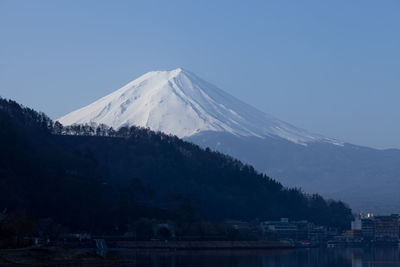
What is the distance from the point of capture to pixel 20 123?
→ 9544 centimetres

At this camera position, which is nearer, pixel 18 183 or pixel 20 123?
pixel 18 183

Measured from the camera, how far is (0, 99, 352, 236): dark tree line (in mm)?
78188

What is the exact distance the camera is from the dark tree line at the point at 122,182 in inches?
3078

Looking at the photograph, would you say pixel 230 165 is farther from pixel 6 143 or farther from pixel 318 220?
pixel 6 143

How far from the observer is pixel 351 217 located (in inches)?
5379

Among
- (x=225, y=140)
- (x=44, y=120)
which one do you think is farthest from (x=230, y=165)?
(x=225, y=140)

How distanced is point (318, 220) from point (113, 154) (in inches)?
1188

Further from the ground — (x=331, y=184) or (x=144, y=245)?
(x=331, y=184)

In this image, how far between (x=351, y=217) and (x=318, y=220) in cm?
1186

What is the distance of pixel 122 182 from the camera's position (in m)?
103

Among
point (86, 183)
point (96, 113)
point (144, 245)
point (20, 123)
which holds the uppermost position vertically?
point (96, 113)

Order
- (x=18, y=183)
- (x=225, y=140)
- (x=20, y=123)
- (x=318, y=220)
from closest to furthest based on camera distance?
(x=18, y=183)
(x=20, y=123)
(x=318, y=220)
(x=225, y=140)

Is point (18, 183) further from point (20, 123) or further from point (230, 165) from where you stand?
point (230, 165)

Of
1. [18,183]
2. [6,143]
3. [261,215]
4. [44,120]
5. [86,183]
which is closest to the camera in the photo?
[18,183]
